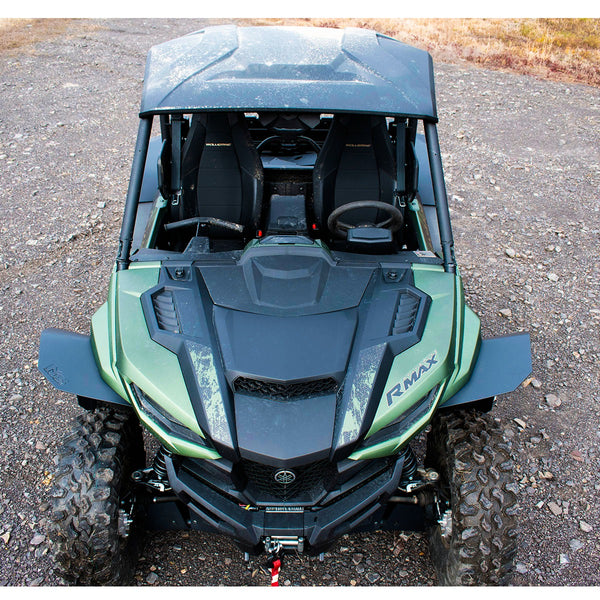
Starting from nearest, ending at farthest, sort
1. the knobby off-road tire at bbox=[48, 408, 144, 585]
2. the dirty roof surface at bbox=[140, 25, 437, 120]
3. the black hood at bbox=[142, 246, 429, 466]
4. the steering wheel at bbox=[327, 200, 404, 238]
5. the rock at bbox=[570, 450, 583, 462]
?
1. the black hood at bbox=[142, 246, 429, 466]
2. the knobby off-road tire at bbox=[48, 408, 144, 585]
3. the dirty roof surface at bbox=[140, 25, 437, 120]
4. the steering wheel at bbox=[327, 200, 404, 238]
5. the rock at bbox=[570, 450, 583, 462]

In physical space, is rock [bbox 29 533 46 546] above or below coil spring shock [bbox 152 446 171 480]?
below

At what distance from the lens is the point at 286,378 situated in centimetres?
214

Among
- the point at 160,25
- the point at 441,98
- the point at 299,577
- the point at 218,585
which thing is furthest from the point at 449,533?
the point at 160,25

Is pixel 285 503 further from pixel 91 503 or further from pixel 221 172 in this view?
pixel 221 172

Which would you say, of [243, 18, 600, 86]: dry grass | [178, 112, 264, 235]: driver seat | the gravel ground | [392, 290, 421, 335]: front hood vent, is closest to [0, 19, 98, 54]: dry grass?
the gravel ground

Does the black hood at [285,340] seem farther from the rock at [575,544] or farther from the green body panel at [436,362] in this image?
the rock at [575,544]

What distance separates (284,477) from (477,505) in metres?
0.74

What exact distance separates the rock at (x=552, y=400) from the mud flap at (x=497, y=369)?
3.98ft

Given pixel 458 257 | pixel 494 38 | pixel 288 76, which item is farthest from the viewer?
pixel 494 38

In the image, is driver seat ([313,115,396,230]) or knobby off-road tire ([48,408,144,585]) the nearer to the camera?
knobby off-road tire ([48,408,144,585])

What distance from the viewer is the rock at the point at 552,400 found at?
3.57 m

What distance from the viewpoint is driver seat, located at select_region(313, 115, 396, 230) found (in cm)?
344

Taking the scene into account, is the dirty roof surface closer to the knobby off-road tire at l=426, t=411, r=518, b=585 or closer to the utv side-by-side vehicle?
the utv side-by-side vehicle

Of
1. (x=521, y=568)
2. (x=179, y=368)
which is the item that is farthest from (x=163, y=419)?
(x=521, y=568)
